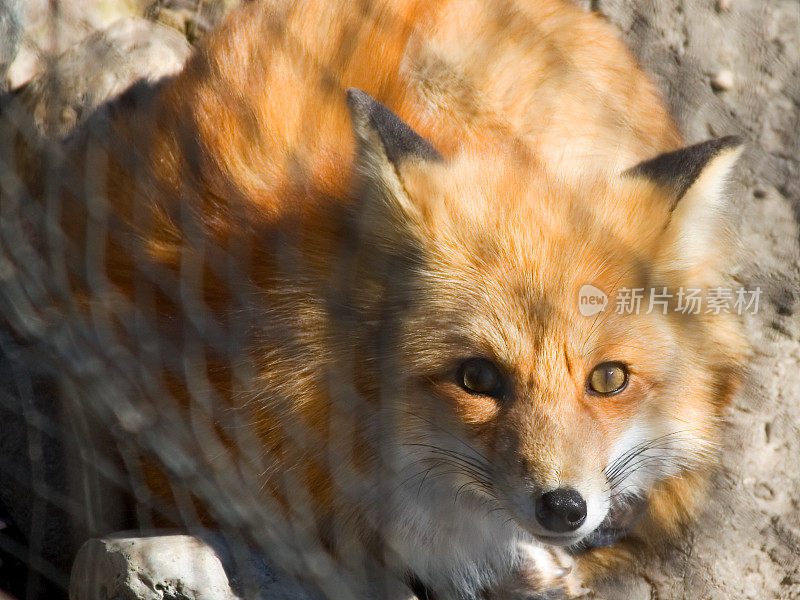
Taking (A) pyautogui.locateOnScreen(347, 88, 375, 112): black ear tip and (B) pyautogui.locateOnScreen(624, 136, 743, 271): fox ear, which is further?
(B) pyautogui.locateOnScreen(624, 136, 743, 271): fox ear

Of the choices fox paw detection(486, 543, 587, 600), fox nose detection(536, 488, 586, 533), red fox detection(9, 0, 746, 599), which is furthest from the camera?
fox paw detection(486, 543, 587, 600)

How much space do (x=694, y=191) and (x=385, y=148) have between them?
34.7 inches

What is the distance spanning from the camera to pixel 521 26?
3.28 m

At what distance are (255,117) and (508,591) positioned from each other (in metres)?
1.92

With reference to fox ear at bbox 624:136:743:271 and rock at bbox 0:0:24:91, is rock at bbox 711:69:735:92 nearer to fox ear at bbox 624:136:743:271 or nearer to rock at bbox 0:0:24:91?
fox ear at bbox 624:136:743:271

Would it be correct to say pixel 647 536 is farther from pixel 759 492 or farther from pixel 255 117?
pixel 255 117

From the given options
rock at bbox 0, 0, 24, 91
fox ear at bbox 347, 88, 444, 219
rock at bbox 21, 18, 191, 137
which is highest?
rock at bbox 0, 0, 24, 91

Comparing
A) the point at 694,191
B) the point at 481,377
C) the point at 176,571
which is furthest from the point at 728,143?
the point at 176,571

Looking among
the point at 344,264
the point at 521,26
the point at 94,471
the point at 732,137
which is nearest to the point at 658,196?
the point at 732,137

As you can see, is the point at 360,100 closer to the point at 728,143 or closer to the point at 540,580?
the point at 728,143

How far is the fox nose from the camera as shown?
7.13ft

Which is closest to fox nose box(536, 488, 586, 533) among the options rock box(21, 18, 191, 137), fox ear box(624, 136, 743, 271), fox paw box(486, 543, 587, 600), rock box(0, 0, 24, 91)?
fox ear box(624, 136, 743, 271)

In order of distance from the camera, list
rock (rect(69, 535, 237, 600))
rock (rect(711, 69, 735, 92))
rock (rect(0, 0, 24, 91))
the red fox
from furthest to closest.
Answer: rock (rect(711, 69, 735, 92)), rock (rect(0, 0, 24, 91)), rock (rect(69, 535, 237, 600)), the red fox

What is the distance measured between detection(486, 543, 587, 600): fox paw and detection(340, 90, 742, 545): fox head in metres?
0.61
